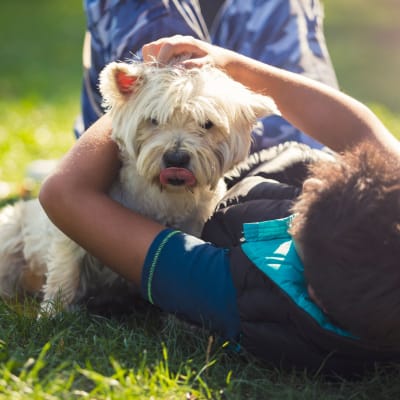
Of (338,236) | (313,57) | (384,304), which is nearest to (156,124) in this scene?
(338,236)

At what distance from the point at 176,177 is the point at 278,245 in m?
0.47

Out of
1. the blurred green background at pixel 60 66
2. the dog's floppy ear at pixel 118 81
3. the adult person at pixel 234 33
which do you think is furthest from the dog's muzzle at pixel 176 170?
the blurred green background at pixel 60 66

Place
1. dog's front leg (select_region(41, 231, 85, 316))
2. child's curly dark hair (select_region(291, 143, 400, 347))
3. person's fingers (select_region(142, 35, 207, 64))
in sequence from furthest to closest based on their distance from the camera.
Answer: dog's front leg (select_region(41, 231, 85, 316)) < person's fingers (select_region(142, 35, 207, 64)) < child's curly dark hair (select_region(291, 143, 400, 347))

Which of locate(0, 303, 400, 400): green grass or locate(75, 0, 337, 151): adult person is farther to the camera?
locate(75, 0, 337, 151): adult person

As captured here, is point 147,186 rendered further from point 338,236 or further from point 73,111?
point 73,111

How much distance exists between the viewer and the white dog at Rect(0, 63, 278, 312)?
271cm

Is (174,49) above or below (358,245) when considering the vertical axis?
above

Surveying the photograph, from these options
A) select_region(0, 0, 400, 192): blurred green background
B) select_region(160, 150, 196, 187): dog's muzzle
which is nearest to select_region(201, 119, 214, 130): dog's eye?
select_region(160, 150, 196, 187): dog's muzzle

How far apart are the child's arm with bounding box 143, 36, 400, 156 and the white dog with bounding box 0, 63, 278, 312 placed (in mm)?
98

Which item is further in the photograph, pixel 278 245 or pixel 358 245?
pixel 278 245

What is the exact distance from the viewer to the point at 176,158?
2.69 m

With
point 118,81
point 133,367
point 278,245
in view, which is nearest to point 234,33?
point 118,81

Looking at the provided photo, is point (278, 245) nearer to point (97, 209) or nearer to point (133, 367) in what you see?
point (133, 367)

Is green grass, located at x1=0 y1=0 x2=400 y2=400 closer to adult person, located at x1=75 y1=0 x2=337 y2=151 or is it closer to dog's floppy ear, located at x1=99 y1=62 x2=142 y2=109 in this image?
dog's floppy ear, located at x1=99 y1=62 x2=142 y2=109
